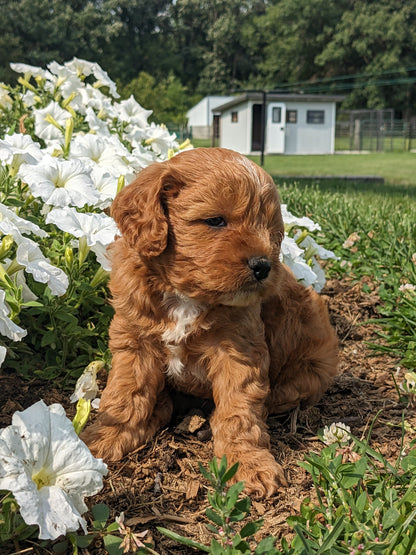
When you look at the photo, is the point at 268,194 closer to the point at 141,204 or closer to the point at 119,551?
the point at 141,204

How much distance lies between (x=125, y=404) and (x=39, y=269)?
28.3 inches

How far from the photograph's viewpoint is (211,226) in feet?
7.47

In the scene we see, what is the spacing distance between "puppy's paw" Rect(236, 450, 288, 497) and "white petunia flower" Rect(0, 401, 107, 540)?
2.39ft

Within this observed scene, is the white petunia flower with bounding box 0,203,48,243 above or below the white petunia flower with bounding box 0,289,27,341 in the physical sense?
above

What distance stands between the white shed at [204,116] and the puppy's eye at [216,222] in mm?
62136

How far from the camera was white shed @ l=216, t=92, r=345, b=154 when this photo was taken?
158ft

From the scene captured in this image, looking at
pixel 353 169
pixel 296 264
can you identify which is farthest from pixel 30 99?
pixel 353 169

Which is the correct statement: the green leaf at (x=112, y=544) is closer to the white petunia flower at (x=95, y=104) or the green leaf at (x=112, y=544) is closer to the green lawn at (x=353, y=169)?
the white petunia flower at (x=95, y=104)

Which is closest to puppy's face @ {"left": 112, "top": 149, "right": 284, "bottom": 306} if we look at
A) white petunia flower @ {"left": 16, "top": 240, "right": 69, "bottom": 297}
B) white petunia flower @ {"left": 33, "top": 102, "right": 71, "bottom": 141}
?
white petunia flower @ {"left": 16, "top": 240, "right": 69, "bottom": 297}

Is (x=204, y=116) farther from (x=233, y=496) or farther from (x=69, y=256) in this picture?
(x=233, y=496)

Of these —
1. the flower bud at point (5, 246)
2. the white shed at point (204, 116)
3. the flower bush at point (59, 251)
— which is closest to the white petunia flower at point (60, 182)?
the flower bush at point (59, 251)

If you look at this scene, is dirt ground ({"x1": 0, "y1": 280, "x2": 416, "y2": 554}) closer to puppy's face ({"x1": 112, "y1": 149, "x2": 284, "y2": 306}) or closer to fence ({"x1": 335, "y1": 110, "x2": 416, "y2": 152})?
puppy's face ({"x1": 112, "y1": 149, "x2": 284, "y2": 306})

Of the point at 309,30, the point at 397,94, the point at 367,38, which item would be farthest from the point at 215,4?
the point at 397,94

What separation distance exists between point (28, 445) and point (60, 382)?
53.7 inches
